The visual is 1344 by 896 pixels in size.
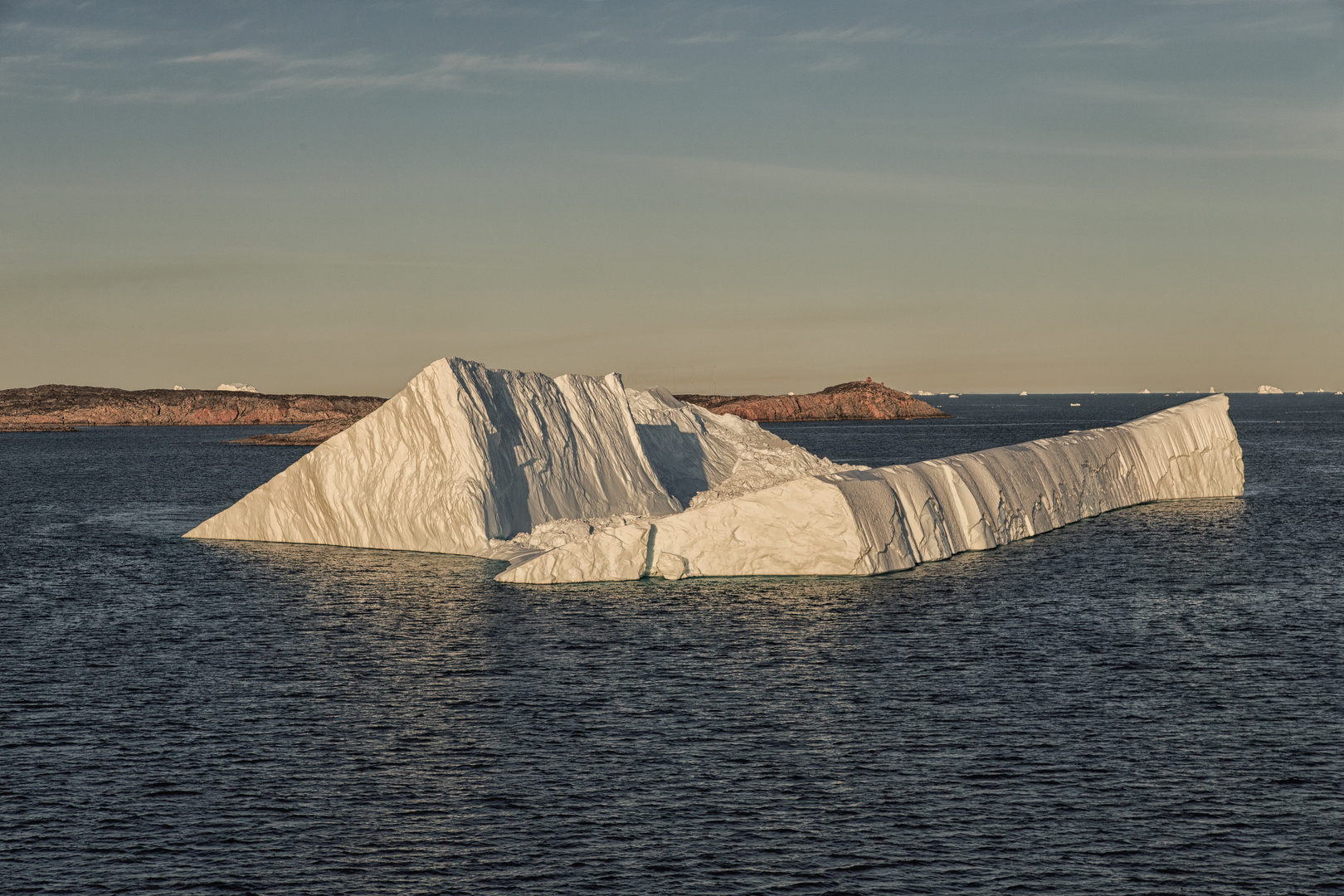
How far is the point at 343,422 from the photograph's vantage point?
15125cm

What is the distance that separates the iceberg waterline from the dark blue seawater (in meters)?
1.59

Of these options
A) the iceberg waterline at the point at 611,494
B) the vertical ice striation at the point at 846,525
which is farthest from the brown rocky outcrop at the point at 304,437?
the vertical ice striation at the point at 846,525

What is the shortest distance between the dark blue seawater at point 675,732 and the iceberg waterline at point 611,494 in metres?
1.59

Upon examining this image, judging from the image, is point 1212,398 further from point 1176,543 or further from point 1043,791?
point 1043,791

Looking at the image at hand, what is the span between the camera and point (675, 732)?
63.3ft

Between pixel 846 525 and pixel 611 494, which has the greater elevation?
pixel 611 494

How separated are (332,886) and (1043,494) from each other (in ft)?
128

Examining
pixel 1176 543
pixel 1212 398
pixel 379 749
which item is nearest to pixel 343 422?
pixel 1212 398

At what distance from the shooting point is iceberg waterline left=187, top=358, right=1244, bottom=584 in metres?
35.4

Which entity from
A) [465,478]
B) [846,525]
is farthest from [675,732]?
[465,478]

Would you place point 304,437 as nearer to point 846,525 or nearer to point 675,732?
point 846,525

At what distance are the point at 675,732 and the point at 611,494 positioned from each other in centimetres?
2806

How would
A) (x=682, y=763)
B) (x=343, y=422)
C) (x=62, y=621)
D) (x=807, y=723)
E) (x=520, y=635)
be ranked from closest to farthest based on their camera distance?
(x=682, y=763) → (x=807, y=723) → (x=520, y=635) → (x=62, y=621) → (x=343, y=422)

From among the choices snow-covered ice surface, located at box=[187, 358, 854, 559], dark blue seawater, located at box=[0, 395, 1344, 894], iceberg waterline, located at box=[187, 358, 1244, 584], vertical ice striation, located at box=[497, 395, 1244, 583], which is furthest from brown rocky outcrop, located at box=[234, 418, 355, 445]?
vertical ice striation, located at box=[497, 395, 1244, 583]
